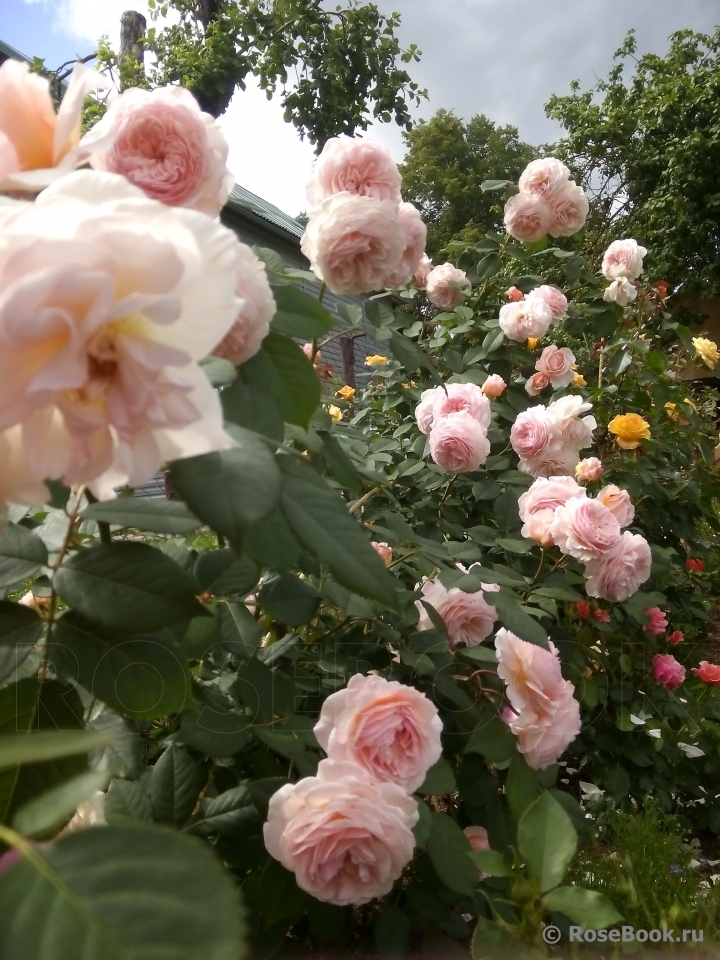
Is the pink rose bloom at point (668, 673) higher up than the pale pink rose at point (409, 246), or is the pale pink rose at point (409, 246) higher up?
the pale pink rose at point (409, 246)

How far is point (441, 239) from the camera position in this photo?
15172 mm

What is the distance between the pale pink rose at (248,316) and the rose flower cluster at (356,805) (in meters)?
0.36

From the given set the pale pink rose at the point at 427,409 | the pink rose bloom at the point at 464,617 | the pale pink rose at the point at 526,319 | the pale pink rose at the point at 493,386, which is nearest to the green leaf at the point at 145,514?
the pink rose bloom at the point at 464,617

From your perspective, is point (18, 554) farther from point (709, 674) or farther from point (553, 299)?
point (709, 674)

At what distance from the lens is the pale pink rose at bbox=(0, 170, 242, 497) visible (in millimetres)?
283

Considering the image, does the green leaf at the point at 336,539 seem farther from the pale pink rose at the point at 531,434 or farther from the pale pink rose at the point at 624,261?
the pale pink rose at the point at 624,261

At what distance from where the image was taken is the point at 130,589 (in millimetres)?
444

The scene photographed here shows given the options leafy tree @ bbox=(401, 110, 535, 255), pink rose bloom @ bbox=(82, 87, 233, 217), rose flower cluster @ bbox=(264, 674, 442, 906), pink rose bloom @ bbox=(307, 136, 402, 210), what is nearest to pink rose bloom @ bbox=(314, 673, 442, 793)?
rose flower cluster @ bbox=(264, 674, 442, 906)

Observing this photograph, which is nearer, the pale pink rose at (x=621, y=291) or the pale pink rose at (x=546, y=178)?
the pale pink rose at (x=546, y=178)

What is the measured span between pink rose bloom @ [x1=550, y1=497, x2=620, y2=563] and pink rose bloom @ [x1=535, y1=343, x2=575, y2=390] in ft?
2.43

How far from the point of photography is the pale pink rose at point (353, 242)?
769mm

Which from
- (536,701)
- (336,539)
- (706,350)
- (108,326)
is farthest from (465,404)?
(706,350)

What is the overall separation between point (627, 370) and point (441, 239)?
1378cm

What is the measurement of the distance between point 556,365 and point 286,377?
1464 mm
